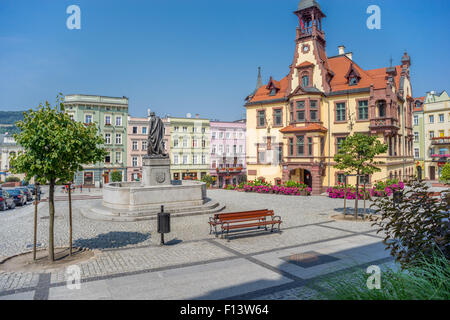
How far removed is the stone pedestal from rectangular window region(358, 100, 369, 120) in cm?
2086

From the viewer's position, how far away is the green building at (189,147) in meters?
58.2

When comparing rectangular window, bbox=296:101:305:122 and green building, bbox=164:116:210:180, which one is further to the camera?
green building, bbox=164:116:210:180

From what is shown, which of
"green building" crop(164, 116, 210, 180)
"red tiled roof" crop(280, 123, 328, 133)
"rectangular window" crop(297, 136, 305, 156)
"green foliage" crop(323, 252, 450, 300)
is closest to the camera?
"green foliage" crop(323, 252, 450, 300)

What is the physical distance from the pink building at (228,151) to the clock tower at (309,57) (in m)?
29.9

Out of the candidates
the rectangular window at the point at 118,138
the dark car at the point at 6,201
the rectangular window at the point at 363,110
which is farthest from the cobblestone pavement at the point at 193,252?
the rectangular window at the point at 118,138

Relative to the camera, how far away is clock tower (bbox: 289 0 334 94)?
3198 cm

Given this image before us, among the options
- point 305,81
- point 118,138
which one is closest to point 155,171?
point 305,81

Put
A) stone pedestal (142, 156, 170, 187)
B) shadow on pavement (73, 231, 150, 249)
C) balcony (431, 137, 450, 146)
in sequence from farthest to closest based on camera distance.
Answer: balcony (431, 137, 450, 146), stone pedestal (142, 156, 170, 187), shadow on pavement (73, 231, 150, 249)

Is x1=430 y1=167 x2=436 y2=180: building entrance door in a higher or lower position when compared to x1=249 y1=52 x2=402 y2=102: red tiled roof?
lower

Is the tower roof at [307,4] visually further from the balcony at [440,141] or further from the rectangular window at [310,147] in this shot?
the balcony at [440,141]

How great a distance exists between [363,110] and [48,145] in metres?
28.8

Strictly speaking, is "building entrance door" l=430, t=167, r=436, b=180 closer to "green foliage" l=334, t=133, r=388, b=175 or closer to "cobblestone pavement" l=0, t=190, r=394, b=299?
"green foliage" l=334, t=133, r=388, b=175

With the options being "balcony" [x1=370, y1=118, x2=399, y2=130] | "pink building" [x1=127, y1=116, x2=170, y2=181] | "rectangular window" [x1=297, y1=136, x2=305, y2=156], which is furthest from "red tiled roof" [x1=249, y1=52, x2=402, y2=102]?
"pink building" [x1=127, y1=116, x2=170, y2=181]
